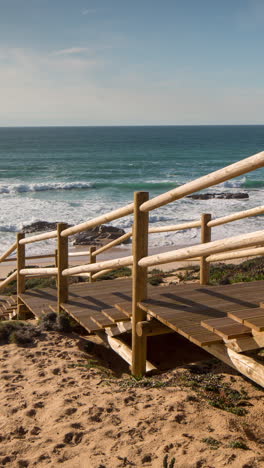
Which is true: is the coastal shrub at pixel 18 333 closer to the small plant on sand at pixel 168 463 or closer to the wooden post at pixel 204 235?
the wooden post at pixel 204 235

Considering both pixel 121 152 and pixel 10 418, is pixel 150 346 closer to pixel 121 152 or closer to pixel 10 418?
pixel 10 418

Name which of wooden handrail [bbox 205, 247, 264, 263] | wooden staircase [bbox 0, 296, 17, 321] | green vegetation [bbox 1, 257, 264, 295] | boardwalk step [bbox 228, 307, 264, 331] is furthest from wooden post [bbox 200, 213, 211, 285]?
wooden staircase [bbox 0, 296, 17, 321]

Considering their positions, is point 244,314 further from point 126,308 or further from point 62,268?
point 62,268

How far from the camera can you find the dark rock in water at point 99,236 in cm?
2128

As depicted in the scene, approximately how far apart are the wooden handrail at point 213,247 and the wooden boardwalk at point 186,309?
1.72ft

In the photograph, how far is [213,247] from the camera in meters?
3.05

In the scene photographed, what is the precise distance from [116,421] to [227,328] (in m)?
1.06

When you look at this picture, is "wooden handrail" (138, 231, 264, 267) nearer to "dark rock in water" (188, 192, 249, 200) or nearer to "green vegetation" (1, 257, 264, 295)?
"green vegetation" (1, 257, 264, 295)

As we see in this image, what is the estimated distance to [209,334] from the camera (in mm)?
3590

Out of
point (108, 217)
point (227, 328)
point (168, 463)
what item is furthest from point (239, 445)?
point (108, 217)

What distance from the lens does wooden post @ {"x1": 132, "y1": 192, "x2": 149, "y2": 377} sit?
4.06m

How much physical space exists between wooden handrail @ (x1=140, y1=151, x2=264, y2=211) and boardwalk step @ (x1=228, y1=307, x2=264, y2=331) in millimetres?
1008

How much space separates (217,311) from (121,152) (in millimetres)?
68096

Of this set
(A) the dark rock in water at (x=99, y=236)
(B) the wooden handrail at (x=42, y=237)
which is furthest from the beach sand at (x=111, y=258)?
(B) the wooden handrail at (x=42, y=237)
